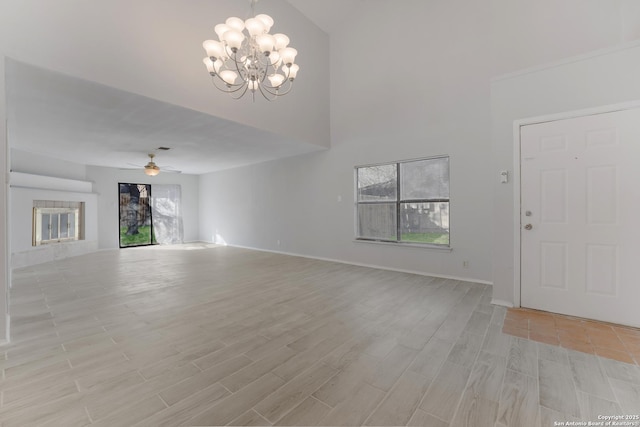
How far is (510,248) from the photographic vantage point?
3.08 meters

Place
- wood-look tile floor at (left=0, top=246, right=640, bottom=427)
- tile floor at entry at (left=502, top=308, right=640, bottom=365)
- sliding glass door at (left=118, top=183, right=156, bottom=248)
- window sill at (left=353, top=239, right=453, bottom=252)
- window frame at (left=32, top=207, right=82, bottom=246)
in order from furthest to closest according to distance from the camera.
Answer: sliding glass door at (left=118, top=183, right=156, bottom=248)
window frame at (left=32, top=207, right=82, bottom=246)
window sill at (left=353, top=239, right=453, bottom=252)
tile floor at entry at (left=502, top=308, right=640, bottom=365)
wood-look tile floor at (left=0, top=246, right=640, bottom=427)

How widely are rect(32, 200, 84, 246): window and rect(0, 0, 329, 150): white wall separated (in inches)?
197

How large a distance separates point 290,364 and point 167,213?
886 cm

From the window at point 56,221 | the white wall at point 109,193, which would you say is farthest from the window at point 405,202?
the white wall at point 109,193

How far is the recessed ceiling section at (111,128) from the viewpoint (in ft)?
9.60

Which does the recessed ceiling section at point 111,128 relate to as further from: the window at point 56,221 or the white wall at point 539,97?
the white wall at point 539,97

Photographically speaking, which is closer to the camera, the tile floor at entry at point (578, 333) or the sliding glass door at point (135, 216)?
the tile floor at entry at point (578, 333)

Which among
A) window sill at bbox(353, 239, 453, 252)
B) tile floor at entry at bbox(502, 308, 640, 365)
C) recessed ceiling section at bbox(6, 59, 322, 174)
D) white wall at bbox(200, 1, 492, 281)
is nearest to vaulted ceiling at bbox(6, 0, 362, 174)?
recessed ceiling section at bbox(6, 59, 322, 174)

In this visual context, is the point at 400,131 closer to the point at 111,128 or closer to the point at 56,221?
the point at 111,128

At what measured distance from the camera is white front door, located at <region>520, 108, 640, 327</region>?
250 cm

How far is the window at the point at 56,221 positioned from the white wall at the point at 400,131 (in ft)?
16.1

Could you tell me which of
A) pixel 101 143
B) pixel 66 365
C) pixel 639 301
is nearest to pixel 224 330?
pixel 66 365

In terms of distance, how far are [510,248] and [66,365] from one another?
4364 millimetres

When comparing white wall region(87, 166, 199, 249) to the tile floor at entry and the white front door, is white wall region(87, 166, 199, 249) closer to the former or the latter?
the tile floor at entry
